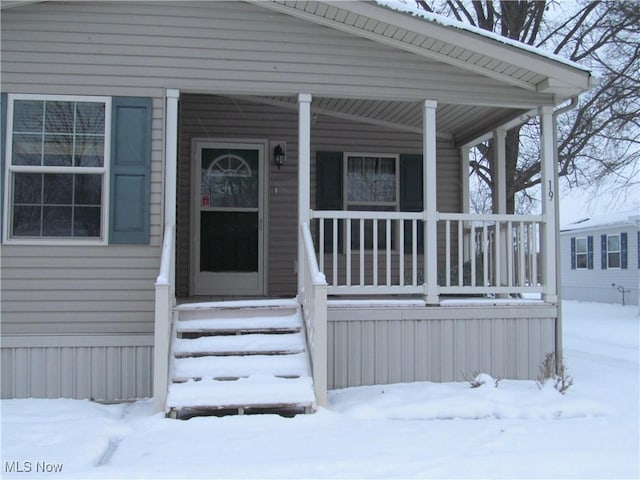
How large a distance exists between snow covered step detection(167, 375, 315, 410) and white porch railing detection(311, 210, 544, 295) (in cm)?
128

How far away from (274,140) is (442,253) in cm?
276

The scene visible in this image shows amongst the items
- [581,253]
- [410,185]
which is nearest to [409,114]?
[410,185]

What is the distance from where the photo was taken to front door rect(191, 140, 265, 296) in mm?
7609

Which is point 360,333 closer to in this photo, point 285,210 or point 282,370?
point 282,370

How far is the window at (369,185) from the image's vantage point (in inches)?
324

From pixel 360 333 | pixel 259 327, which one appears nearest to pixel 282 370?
pixel 259 327

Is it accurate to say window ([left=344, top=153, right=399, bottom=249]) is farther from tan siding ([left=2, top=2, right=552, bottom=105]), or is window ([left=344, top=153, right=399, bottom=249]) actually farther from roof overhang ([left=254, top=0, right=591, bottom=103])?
roof overhang ([left=254, top=0, right=591, bottom=103])

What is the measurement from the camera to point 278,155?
7.79 m

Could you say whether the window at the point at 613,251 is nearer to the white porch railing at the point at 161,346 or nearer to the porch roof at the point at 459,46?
the porch roof at the point at 459,46

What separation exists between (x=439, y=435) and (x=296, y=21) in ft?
13.2

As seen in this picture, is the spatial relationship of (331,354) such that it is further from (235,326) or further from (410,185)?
(410,185)

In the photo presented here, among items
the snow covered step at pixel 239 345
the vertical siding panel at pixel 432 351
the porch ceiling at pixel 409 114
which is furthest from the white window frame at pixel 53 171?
the vertical siding panel at pixel 432 351

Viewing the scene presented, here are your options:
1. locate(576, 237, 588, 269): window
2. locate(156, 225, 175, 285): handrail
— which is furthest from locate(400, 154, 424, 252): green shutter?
locate(576, 237, 588, 269): window

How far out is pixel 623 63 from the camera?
14641 mm
